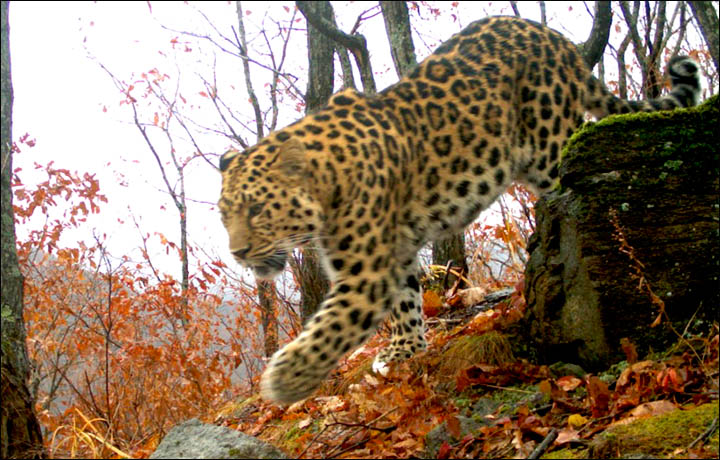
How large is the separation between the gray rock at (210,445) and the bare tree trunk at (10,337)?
207 cm

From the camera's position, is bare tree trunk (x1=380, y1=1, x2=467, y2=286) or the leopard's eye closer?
the leopard's eye

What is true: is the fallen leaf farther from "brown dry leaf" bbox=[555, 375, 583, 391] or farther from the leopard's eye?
the leopard's eye

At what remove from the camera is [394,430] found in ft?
16.4

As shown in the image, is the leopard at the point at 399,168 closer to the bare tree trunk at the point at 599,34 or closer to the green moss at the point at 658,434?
the bare tree trunk at the point at 599,34

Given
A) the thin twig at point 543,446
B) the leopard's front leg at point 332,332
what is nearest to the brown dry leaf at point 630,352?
the thin twig at point 543,446

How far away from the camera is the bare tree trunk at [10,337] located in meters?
5.51

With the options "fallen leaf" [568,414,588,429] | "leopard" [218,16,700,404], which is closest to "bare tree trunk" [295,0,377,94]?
"leopard" [218,16,700,404]

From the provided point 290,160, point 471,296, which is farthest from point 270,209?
point 471,296

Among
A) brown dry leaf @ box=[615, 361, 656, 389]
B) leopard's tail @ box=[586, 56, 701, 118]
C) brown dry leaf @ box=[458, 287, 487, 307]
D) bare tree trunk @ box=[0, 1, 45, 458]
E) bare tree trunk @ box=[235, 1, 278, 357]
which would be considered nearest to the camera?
brown dry leaf @ box=[615, 361, 656, 389]

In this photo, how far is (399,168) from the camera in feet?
18.4

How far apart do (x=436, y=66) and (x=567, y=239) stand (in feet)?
7.21

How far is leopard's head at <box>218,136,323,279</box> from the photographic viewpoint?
496 cm

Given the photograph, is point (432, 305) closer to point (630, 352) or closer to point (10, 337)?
point (630, 352)

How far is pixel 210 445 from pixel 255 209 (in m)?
1.81
